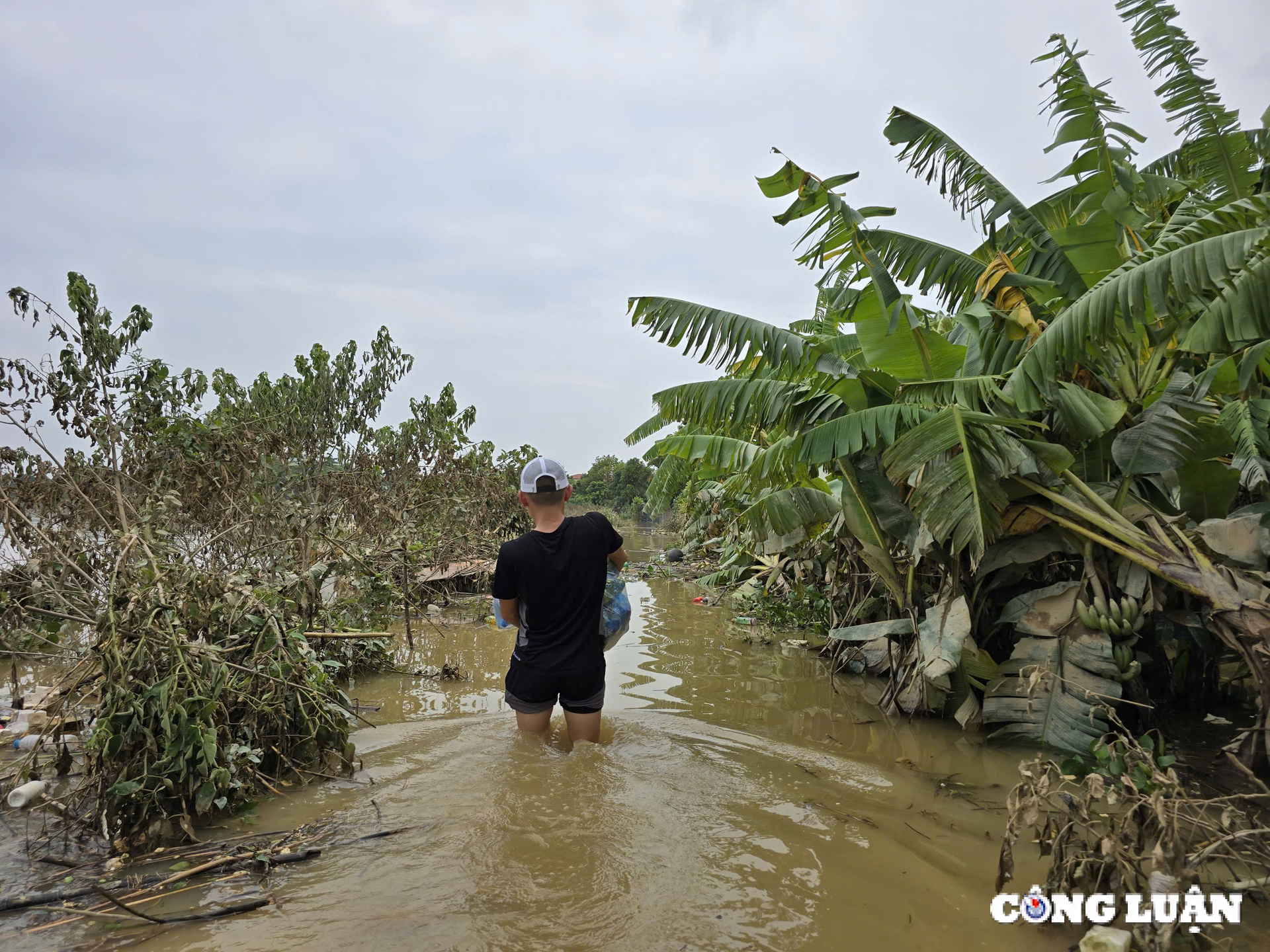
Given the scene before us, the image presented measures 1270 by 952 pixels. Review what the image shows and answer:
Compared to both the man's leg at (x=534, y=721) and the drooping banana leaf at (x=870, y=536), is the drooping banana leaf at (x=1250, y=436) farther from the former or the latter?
the man's leg at (x=534, y=721)

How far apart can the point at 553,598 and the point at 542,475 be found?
0.71m

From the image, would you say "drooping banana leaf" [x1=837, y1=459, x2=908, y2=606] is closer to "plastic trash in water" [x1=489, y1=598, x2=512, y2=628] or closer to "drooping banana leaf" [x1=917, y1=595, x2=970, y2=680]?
"drooping banana leaf" [x1=917, y1=595, x2=970, y2=680]

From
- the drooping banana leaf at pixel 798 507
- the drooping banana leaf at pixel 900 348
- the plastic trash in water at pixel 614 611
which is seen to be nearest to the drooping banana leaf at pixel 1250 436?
the drooping banana leaf at pixel 900 348

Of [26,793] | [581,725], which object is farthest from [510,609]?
[26,793]

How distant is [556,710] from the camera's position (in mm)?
5945

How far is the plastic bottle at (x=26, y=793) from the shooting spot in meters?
3.55

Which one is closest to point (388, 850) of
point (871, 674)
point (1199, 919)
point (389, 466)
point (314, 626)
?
point (1199, 919)

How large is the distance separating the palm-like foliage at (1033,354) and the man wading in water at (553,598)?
225 centimetres

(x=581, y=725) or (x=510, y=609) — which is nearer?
(x=510, y=609)

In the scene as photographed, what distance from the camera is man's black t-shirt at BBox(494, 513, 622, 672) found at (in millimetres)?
4066

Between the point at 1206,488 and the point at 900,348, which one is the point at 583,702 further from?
the point at 1206,488

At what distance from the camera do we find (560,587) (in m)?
4.12

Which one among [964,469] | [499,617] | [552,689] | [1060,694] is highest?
[964,469]
